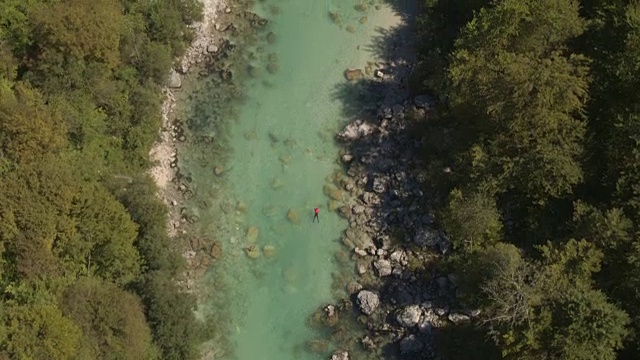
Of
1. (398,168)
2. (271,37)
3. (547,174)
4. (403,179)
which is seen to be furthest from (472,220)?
(271,37)

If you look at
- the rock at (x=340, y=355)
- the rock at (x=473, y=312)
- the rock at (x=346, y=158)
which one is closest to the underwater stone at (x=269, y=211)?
the rock at (x=346, y=158)

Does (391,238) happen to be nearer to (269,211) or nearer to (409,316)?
(409,316)

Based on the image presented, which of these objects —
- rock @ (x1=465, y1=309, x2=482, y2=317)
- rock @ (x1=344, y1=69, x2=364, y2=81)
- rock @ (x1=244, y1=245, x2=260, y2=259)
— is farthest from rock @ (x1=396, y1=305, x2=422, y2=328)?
rock @ (x1=344, y1=69, x2=364, y2=81)

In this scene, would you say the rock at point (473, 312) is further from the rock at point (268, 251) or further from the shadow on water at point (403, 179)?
the rock at point (268, 251)

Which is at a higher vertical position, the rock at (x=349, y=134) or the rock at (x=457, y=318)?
the rock at (x=349, y=134)

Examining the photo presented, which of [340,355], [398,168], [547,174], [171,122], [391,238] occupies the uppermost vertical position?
[171,122]

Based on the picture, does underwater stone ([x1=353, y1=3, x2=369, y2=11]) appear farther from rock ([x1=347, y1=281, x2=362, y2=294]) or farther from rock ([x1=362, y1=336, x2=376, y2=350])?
rock ([x1=362, y1=336, x2=376, y2=350])

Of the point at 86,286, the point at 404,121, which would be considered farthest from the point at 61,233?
the point at 404,121
